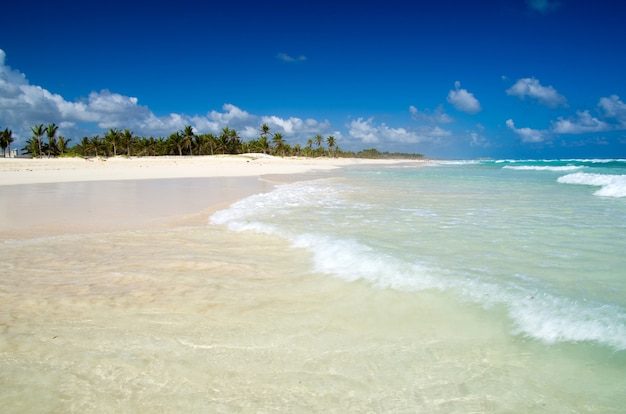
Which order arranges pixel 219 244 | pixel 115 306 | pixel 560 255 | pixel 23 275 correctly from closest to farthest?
pixel 115 306
pixel 23 275
pixel 560 255
pixel 219 244

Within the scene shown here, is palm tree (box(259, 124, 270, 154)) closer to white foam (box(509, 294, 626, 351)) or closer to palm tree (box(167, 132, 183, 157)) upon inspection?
palm tree (box(167, 132, 183, 157))

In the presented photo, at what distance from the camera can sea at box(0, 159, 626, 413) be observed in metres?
2.28

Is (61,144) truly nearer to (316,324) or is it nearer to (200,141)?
(200,141)

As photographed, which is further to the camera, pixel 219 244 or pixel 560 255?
pixel 219 244

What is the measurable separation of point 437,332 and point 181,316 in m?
2.22

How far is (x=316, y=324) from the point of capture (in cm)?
322

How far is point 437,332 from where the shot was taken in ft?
10.1

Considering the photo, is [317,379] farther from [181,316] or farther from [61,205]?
[61,205]

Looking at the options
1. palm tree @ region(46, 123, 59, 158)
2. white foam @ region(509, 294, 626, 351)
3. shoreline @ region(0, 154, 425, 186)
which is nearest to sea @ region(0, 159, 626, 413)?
white foam @ region(509, 294, 626, 351)

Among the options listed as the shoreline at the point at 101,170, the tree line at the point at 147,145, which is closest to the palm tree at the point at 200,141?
the tree line at the point at 147,145

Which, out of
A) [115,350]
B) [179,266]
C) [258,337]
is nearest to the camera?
[115,350]

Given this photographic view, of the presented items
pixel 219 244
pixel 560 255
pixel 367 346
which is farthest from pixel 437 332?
pixel 219 244

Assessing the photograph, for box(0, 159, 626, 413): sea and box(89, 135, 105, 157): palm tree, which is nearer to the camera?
box(0, 159, 626, 413): sea

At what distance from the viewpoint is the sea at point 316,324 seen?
7.49 ft
